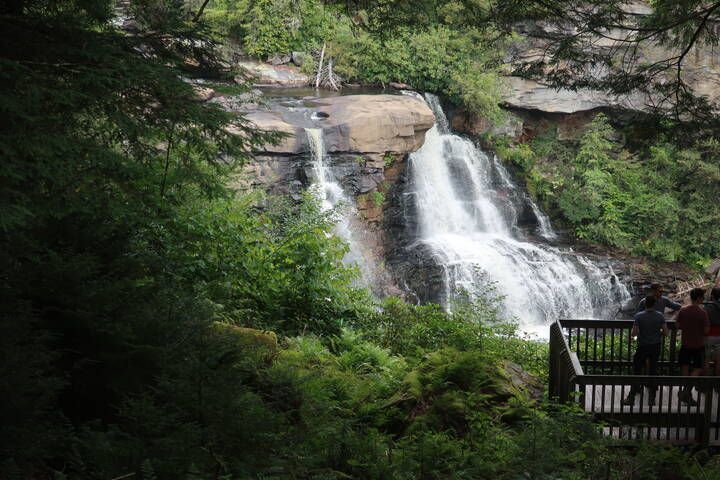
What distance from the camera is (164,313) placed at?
14.9ft

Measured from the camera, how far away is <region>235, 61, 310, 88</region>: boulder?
25.2 m

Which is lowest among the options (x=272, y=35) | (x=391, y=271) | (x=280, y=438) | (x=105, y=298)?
(x=391, y=271)

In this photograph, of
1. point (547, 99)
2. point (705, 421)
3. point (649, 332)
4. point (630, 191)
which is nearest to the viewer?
point (705, 421)

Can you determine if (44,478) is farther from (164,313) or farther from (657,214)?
(657,214)

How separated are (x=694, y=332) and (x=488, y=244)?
1322 centimetres

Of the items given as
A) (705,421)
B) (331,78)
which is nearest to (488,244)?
(331,78)

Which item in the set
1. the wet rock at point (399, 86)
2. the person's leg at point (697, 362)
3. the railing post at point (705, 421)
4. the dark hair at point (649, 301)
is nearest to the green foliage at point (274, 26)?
the wet rock at point (399, 86)

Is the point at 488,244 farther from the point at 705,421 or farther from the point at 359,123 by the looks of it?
the point at 705,421

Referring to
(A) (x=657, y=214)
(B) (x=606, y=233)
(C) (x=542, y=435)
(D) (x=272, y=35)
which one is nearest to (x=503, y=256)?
(B) (x=606, y=233)

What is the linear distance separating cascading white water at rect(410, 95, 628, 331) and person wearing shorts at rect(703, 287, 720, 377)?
9.50m

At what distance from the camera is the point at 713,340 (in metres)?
8.02

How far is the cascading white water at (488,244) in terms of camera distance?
19188 mm

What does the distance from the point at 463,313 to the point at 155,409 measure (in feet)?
25.3

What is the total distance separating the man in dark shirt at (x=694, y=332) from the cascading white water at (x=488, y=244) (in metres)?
9.61
